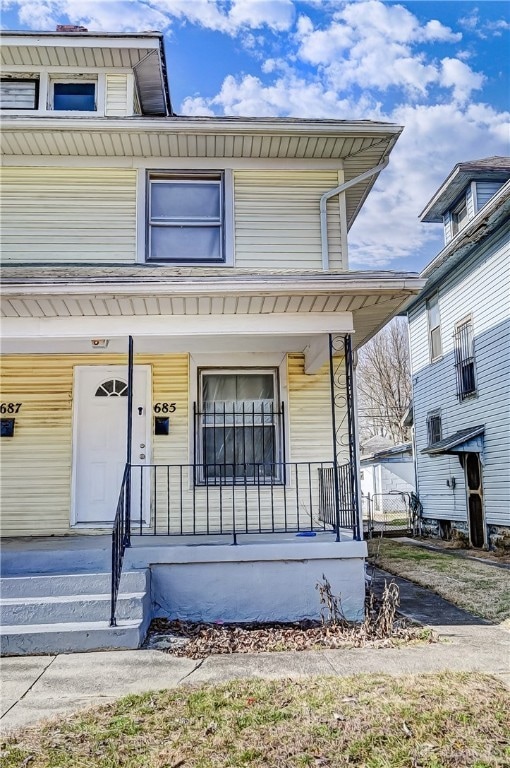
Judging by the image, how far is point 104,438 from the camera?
7527 millimetres

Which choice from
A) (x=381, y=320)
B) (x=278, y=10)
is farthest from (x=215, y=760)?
(x=278, y=10)

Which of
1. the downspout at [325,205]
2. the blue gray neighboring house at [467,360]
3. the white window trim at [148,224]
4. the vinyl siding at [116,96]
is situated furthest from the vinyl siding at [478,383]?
the vinyl siding at [116,96]

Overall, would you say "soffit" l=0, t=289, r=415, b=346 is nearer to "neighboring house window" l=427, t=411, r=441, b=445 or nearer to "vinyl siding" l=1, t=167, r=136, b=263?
"vinyl siding" l=1, t=167, r=136, b=263

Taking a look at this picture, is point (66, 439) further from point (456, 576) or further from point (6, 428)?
point (456, 576)

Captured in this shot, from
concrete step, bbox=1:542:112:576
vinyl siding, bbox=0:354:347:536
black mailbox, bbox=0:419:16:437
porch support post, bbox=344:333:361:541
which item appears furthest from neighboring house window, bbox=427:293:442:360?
concrete step, bbox=1:542:112:576

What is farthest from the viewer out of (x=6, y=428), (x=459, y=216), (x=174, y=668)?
(x=459, y=216)

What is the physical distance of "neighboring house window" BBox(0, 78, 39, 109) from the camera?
8.73m

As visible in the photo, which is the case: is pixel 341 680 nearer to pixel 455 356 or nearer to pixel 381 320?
pixel 381 320

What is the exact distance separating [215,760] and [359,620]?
3204 millimetres

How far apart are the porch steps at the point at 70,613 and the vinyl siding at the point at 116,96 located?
6601 millimetres

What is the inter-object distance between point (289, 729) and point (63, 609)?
262 centimetres

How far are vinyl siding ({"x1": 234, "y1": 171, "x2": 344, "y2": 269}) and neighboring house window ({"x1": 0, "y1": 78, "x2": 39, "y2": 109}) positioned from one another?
11.1ft

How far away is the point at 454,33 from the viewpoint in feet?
31.9

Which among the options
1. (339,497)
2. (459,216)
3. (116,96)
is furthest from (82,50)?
(459,216)
